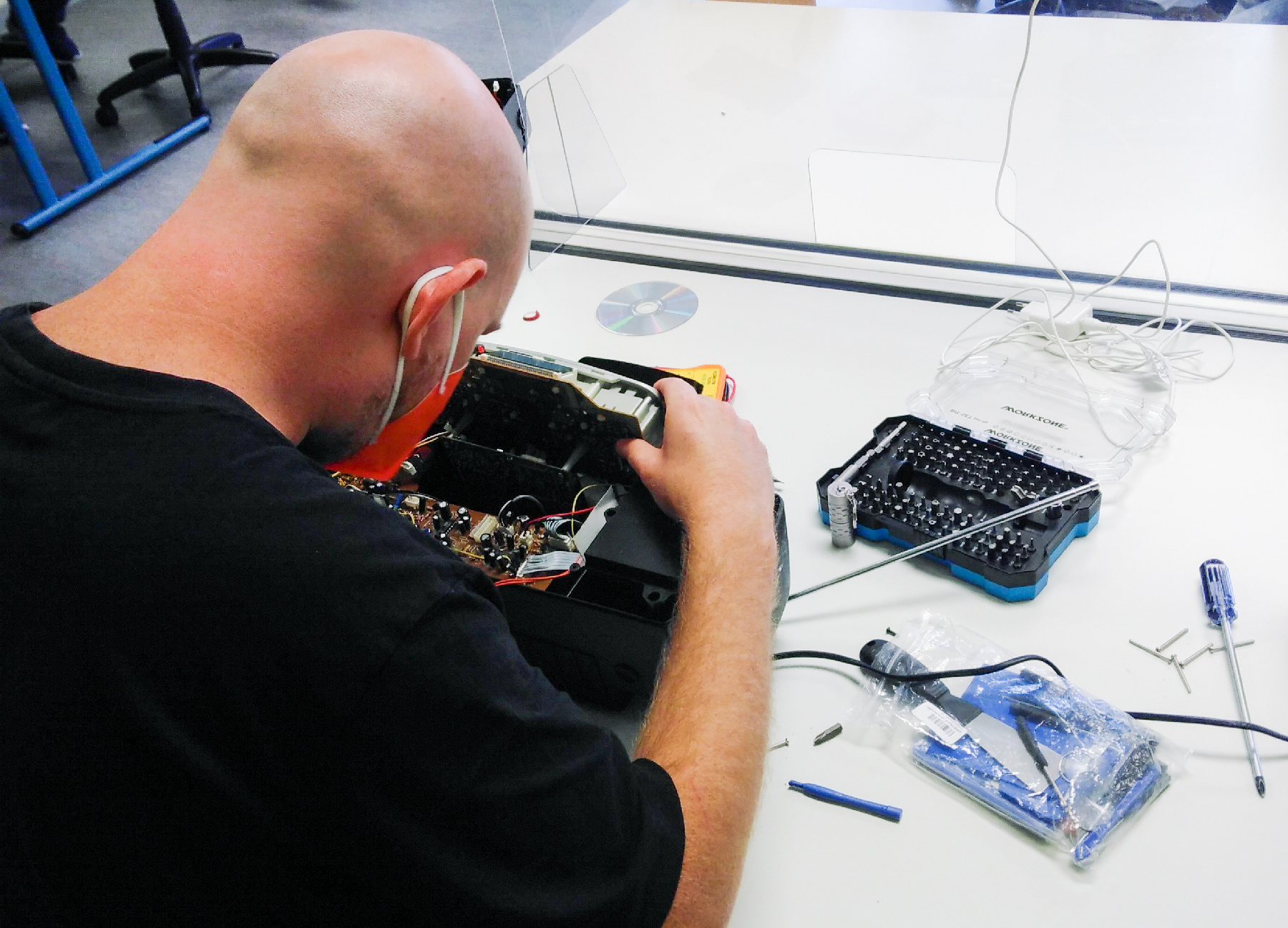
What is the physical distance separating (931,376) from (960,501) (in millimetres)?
323

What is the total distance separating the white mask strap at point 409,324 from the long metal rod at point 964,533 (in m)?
0.51

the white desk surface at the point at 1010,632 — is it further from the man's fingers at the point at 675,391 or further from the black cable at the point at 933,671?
the man's fingers at the point at 675,391

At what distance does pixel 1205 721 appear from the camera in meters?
0.92

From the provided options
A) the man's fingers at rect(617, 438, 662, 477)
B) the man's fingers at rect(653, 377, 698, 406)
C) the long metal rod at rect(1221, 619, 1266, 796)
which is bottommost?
the long metal rod at rect(1221, 619, 1266, 796)

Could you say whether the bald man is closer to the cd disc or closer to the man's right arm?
the man's right arm

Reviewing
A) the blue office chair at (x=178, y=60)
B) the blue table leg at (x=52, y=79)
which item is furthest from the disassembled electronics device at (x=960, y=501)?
the blue office chair at (x=178, y=60)

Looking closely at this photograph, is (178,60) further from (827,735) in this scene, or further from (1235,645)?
(1235,645)

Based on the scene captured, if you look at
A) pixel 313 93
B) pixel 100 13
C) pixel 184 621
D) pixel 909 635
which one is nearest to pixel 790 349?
pixel 909 635

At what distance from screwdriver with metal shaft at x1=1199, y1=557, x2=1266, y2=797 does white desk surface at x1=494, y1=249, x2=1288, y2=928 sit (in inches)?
0.4

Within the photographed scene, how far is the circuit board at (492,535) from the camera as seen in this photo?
1.00 meters

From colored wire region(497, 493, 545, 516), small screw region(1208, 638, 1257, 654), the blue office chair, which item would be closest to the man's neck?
colored wire region(497, 493, 545, 516)

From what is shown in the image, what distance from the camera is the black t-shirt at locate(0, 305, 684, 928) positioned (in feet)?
1.88

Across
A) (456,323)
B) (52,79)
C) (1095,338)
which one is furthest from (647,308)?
(52,79)

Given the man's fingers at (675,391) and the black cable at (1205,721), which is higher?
the man's fingers at (675,391)
